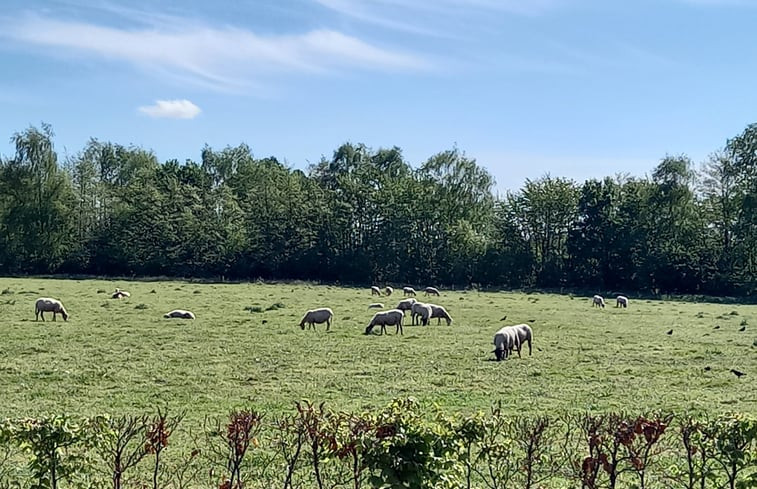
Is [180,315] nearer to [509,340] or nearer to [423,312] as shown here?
[423,312]

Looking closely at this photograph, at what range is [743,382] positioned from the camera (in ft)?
55.9

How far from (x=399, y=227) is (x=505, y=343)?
53676 mm

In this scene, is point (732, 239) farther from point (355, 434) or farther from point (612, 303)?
point (355, 434)

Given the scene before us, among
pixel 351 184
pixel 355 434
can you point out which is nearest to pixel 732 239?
pixel 351 184

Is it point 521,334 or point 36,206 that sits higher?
point 36,206

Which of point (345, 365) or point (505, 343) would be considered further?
point (505, 343)

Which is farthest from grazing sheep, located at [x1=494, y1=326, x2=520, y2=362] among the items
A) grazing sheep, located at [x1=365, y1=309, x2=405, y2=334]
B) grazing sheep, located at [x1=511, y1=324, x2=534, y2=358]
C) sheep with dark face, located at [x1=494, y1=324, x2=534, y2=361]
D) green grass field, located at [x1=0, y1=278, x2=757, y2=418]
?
grazing sheep, located at [x1=365, y1=309, x2=405, y2=334]

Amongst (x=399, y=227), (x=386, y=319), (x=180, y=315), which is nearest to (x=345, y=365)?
(x=386, y=319)

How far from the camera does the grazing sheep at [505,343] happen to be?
813 inches

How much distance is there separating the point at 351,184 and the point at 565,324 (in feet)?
155

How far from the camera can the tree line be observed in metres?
67.5

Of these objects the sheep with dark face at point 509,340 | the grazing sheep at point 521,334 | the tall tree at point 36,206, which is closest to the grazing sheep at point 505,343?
the sheep with dark face at point 509,340

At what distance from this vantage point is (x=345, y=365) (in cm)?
1925

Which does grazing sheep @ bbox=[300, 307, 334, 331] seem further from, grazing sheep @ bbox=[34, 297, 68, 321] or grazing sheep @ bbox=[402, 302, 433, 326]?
grazing sheep @ bbox=[34, 297, 68, 321]
